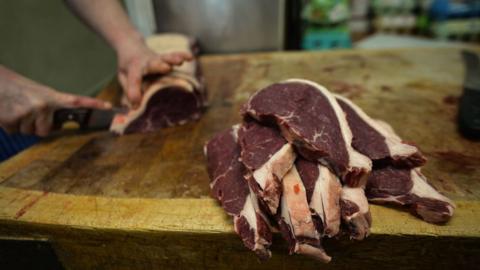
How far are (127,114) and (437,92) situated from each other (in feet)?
8.23

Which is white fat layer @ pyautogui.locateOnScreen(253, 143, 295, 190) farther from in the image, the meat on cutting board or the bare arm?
the bare arm

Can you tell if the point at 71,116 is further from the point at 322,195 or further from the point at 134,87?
the point at 322,195

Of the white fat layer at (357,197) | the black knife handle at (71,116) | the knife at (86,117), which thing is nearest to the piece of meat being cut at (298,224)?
the white fat layer at (357,197)

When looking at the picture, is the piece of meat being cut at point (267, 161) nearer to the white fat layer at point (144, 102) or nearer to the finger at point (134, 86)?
the white fat layer at point (144, 102)

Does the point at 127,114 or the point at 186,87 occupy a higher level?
the point at 186,87

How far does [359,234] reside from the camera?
1390mm

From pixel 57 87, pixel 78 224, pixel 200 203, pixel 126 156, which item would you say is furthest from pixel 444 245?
pixel 57 87

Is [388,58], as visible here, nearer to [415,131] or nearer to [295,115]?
[415,131]

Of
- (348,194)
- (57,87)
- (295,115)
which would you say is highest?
(295,115)

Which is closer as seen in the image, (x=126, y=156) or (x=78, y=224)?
(x=78, y=224)

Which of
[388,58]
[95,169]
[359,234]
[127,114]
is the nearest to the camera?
[359,234]

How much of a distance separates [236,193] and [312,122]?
499 millimetres

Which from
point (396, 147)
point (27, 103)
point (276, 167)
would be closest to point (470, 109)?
point (396, 147)

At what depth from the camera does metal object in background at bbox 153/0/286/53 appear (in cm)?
408
